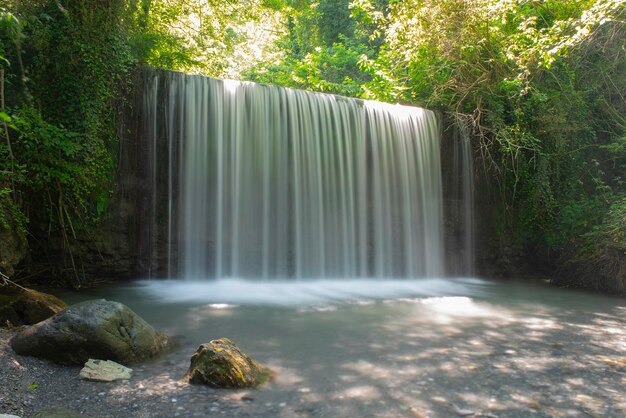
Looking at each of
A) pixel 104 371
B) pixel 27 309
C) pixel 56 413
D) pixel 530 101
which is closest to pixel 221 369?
pixel 104 371

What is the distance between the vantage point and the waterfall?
798 cm

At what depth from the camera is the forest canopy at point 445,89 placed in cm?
650

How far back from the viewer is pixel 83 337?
3.63 m

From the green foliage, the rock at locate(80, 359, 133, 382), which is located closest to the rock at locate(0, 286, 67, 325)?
the rock at locate(80, 359, 133, 382)

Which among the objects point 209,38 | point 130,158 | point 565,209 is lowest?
point 565,209

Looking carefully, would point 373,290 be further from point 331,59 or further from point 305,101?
point 331,59

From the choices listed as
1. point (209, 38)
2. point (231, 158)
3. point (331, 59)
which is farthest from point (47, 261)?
point (331, 59)

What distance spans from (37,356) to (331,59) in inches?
589

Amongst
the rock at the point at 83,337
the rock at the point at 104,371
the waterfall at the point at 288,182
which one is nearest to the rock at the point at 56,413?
the rock at the point at 104,371

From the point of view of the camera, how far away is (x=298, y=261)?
8.79 meters

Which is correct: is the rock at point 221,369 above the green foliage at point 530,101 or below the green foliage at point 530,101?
below

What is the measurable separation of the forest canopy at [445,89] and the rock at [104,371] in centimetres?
247

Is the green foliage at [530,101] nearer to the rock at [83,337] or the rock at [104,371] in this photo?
the rock at [83,337]

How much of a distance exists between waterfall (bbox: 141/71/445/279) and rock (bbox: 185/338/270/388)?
452 cm
